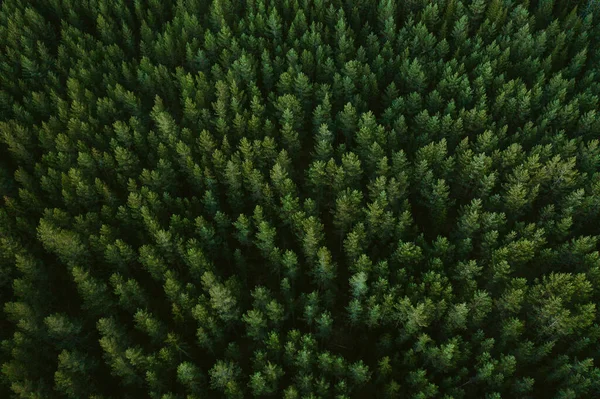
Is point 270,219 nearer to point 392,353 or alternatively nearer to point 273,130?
point 273,130

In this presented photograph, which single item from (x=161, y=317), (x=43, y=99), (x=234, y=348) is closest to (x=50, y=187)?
(x=43, y=99)

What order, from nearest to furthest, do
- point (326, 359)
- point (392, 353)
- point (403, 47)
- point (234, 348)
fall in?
1. point (326, 359)
2. point (234, 348)
3. point (392, 353)
4. point (403, 47)

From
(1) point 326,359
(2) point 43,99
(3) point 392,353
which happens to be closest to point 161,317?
(1) point 326,359

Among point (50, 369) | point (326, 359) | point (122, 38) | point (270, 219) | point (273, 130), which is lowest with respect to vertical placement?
point (50, 369)

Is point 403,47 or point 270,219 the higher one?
point 403,47

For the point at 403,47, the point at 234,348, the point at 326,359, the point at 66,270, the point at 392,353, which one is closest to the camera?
the point at 326,359

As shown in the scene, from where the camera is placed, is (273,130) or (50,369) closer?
(50,369)
